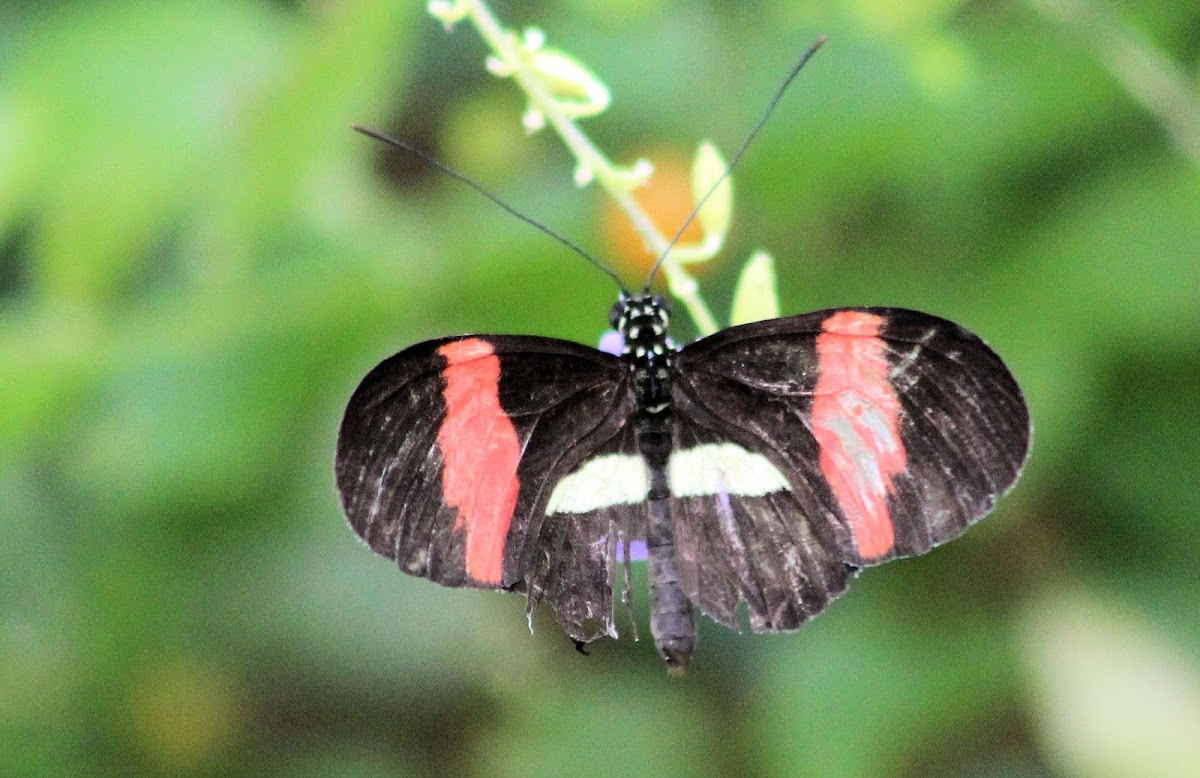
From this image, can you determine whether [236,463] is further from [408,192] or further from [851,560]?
[851,560]

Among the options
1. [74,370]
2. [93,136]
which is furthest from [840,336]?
[93,136]

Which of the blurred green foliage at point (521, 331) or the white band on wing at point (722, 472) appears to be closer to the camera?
the white band on wing at point (722, 472)

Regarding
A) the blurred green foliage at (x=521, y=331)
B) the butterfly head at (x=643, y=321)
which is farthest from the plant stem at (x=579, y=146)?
the blurred green foliage at (x=521, y=331)

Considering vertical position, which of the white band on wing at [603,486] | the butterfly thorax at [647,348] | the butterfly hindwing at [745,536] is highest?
the butterfly thorax at [647,348]

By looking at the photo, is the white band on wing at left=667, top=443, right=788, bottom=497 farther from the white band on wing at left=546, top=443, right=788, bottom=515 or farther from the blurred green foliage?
the blurred green foliage

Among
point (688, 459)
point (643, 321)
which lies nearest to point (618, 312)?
point (643, 321)

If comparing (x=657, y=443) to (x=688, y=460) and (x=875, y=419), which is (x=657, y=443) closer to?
(x=688, y=460)

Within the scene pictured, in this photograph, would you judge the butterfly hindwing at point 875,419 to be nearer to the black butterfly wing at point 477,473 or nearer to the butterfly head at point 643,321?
the butterfly head at point 643,321
